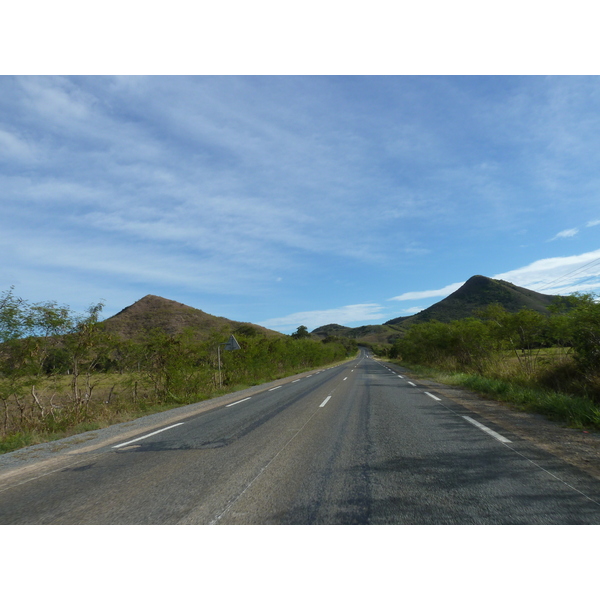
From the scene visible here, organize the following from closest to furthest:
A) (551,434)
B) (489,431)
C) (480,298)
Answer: (551,434), (489,431), (480,298)

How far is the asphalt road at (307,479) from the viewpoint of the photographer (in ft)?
11.2

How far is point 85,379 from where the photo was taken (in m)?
11.0

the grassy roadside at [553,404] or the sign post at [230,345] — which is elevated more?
the sign post at [230,345]

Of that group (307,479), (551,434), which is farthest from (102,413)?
(551,434)

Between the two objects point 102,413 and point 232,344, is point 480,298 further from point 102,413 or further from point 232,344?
point 102,413

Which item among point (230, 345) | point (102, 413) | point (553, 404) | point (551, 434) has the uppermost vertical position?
point (230, 345)

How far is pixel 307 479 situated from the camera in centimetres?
439

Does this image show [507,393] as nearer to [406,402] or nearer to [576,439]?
[406,402]

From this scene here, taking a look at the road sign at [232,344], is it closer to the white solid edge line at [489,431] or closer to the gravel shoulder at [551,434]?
the gravel shoulder at [551,434]

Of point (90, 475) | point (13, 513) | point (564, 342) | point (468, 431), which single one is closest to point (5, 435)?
point (90, 475)

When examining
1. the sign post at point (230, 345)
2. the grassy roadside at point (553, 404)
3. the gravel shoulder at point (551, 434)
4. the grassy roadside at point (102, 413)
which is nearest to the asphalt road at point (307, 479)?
the gravel shoulder at point (551, 434)

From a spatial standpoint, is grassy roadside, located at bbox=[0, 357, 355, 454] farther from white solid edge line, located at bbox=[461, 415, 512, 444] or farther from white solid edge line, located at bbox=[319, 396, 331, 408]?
white solid edge line, located at bbox=[461, 415, 512, 444]

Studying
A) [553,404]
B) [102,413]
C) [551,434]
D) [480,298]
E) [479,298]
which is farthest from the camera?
[479,298]

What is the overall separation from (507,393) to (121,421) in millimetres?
11284
